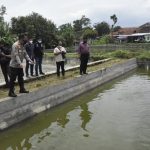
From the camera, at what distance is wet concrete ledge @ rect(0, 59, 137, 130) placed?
33.1 feet

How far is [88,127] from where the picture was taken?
33.2ft

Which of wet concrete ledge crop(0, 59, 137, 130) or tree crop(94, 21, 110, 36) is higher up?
tree crop(94, 21, 110, 36)

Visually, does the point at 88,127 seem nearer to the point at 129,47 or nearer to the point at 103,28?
the point at 129,47

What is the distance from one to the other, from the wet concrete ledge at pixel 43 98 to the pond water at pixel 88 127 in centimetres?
21

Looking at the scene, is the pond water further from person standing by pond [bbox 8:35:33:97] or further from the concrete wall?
the concrete wall

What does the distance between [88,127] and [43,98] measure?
249 cm

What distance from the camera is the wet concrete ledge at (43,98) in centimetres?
1008

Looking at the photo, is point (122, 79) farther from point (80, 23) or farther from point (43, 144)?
point (80, 23)

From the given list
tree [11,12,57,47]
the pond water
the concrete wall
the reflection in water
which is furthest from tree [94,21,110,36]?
the reflection in water

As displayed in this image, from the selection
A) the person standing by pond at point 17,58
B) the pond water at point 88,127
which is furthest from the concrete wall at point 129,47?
the person standing by pond at point 17,58

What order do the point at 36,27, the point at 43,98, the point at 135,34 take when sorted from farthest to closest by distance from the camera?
1. the point at 135,34
2. the point at 36,27
3. the point at 43,98

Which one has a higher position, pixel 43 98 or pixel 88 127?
pixel 43 98

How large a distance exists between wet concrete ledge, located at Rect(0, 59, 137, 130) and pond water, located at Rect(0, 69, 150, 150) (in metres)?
0.21

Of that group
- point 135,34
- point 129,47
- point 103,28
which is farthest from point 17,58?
point 103,28
